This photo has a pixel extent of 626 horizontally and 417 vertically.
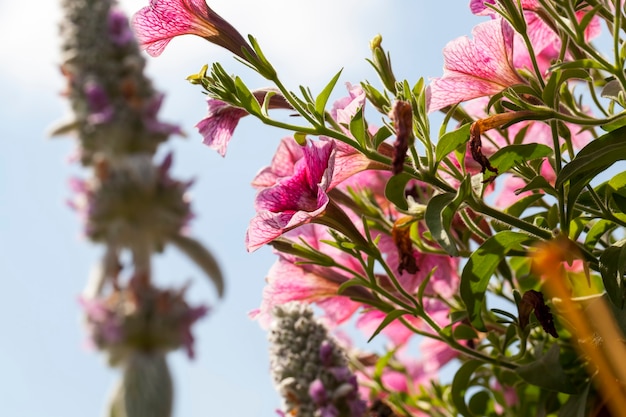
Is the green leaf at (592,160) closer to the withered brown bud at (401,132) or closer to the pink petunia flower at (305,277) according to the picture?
the withered brown bud at (401,132)

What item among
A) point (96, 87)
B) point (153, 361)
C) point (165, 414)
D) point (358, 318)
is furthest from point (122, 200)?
point (358, 318)

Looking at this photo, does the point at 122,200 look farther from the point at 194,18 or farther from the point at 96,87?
the point at 194,18

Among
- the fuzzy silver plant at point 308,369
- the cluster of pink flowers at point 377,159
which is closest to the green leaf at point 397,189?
the cluster of pink flowers at point 377,159

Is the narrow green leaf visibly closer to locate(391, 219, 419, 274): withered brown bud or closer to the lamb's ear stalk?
locate(391, 219, 419, 274): withered brown bud

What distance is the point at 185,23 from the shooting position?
56cm

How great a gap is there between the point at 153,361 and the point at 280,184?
5.43m

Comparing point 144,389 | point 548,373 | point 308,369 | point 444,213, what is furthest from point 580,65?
point 144,389

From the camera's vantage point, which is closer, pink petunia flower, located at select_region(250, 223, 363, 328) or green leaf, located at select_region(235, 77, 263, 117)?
green leaf, located at select_region(235, 77, 263, 117)

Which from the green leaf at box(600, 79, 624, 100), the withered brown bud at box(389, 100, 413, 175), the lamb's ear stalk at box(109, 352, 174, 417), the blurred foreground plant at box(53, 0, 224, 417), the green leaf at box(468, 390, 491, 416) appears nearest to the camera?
the withered brown bud at box(389, 100, 413, 175)

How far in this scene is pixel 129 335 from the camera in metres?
5.68

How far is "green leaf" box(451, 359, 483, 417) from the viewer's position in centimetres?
64

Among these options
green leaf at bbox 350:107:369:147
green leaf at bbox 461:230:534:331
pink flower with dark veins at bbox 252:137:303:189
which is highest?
pink flower with dark veins at bbox 252:137:303:189

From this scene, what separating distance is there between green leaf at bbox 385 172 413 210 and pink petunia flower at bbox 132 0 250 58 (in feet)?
0.45

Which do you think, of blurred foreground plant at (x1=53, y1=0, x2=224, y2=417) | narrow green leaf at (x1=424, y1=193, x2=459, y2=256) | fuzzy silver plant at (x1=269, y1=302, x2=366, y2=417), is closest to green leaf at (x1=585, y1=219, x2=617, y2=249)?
narrow green leaf at (x1=424, y1=193, x2=459, y2=256)
